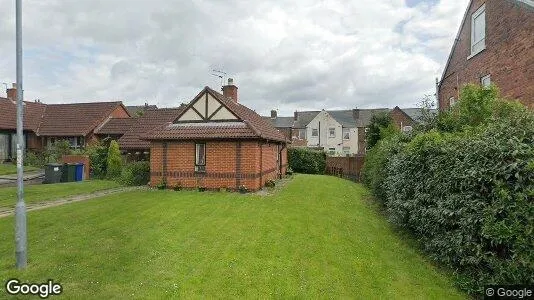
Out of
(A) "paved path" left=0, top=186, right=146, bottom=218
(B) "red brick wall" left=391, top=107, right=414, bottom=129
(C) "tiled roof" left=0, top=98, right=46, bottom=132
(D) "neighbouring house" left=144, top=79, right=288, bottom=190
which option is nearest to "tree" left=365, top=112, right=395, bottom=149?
(D) "neighbouring house" left=144, top=79, right=288, bottom=190

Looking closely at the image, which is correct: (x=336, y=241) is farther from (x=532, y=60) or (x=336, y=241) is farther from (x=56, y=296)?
(x=532, y=60)

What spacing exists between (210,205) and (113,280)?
730 cm

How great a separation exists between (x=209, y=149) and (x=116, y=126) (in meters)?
19.3

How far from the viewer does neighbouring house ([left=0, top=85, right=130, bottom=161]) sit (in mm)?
32531

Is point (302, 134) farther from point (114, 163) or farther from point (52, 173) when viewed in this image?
point (52, 173)

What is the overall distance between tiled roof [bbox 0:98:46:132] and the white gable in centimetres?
2265

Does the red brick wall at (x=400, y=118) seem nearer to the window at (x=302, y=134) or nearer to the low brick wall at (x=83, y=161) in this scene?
the window at (x=302, y=134)

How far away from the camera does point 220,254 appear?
26.5ft

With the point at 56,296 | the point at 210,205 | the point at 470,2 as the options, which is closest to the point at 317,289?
the point at 56,296

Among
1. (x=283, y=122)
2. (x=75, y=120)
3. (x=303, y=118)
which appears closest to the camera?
(x=75, y=120)

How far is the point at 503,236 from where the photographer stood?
5840mm

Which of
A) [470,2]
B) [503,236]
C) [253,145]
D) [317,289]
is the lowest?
[317,289]

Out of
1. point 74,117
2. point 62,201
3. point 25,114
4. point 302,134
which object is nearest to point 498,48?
point 62,201

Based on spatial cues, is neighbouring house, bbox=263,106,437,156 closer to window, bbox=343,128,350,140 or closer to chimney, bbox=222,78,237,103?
window, bbox=343,128,350,140
